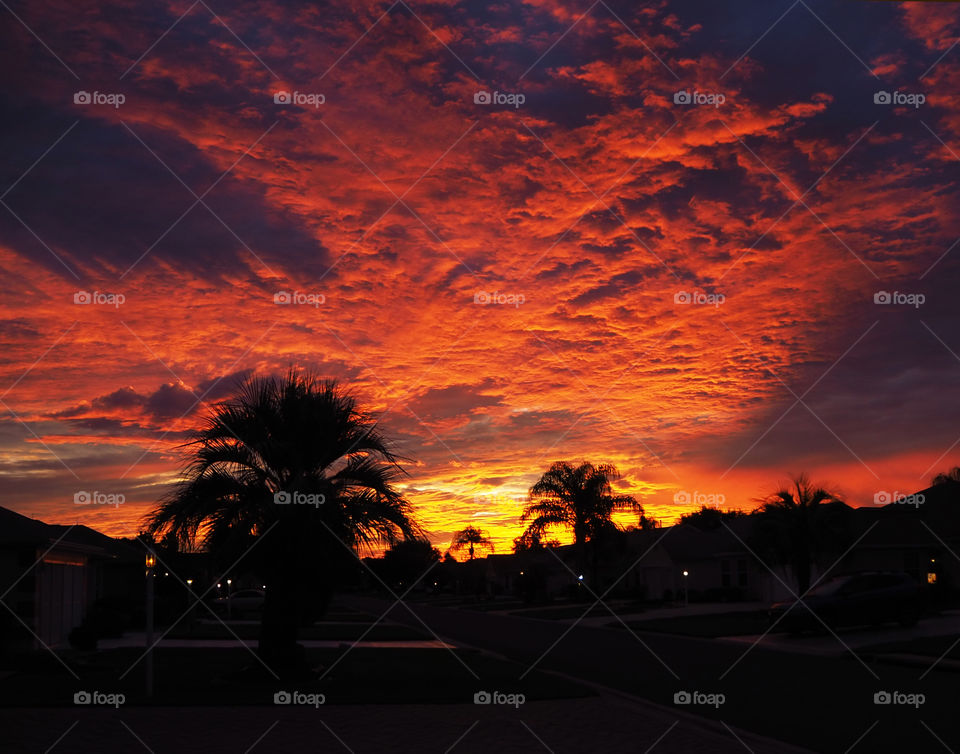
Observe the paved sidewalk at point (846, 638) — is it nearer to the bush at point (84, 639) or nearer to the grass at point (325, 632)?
the grass at point (325, 632)

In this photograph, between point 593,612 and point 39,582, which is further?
point 593,612

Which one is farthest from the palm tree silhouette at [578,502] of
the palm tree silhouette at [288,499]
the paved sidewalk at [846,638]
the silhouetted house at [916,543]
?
the palm tree silhouette at [288,499]

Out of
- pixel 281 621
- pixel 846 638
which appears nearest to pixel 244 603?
pixel 846 638

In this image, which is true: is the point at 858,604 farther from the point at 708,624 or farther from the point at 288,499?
the point at 288,499

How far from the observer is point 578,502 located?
179ft

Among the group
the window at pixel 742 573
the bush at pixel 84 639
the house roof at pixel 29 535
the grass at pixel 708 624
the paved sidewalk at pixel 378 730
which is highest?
the window at pixel 742 573

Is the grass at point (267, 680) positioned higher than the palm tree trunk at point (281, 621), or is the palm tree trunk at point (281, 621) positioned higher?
the palm tree trunk at point (281, 621)

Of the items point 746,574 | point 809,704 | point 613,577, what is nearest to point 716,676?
point 809,704

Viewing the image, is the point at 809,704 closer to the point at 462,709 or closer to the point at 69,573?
the point at 462,709

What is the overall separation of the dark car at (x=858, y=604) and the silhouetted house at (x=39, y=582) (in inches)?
775

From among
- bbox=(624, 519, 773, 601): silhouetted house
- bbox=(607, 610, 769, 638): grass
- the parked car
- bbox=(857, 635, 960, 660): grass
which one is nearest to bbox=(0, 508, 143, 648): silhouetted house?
bbox=(607, 610, 769, 638): grass

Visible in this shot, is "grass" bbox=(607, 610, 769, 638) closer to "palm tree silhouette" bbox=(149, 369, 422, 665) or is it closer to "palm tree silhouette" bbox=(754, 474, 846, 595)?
"palm tree silhouette" bbox=(754, 474, 846, 595)

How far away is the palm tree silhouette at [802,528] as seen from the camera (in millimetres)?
36344

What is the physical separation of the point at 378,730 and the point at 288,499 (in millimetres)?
5730
